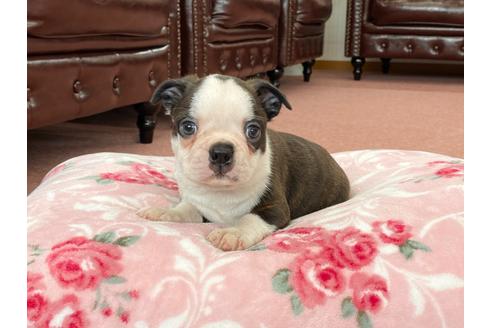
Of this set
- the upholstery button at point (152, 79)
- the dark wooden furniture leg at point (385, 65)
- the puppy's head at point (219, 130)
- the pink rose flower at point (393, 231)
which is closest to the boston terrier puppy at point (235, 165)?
the puppy's head at point (219, 130)

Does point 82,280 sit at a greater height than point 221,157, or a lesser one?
lesser

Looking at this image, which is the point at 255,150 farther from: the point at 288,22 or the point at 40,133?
the point at 288,22

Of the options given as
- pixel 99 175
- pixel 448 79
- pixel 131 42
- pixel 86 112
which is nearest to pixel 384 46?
pixel 448 79

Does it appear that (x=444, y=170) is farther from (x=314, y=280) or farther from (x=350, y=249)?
(x=314, y=280)

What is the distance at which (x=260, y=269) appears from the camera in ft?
3.06

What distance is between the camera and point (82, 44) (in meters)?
2.01

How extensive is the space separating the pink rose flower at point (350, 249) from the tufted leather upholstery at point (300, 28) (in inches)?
136

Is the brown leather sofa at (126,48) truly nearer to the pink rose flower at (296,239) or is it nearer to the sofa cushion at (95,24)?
the sofa cushion at (95,24)

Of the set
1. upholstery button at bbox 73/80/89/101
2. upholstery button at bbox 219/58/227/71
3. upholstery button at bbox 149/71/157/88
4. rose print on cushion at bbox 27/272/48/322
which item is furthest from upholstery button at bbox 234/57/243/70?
rose print on cushion at bbox 27/272/48/322

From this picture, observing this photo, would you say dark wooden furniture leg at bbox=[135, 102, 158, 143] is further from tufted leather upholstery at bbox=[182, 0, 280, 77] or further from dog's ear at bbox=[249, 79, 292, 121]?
dog's ear at bbox=[249, 79, 292, 121]

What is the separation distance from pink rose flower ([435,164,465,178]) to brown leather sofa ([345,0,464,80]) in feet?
12.6

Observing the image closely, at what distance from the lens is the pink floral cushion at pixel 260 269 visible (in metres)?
0.87

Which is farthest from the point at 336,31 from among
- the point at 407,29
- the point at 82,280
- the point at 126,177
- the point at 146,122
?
the point at 82,280

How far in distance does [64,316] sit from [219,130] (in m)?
0.44
